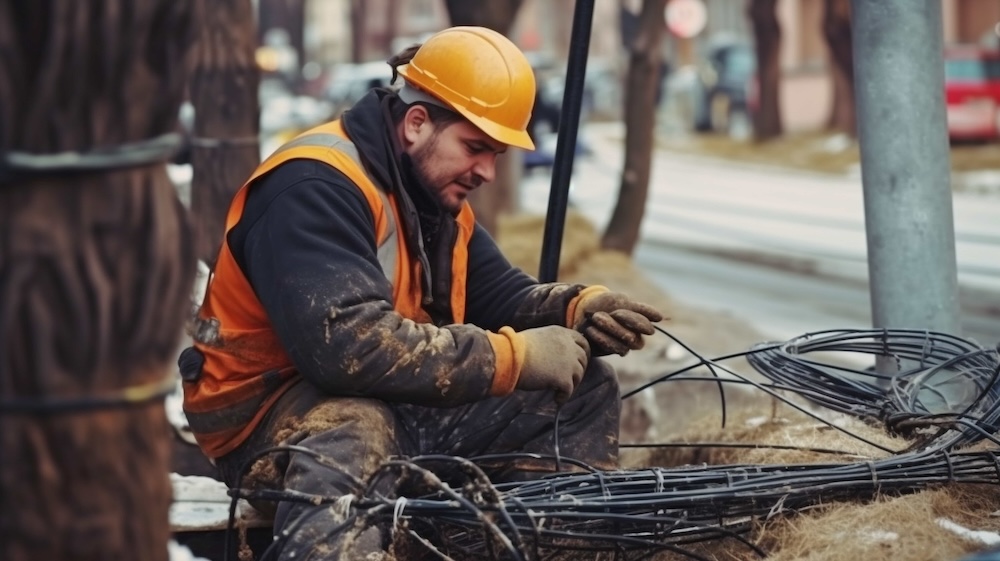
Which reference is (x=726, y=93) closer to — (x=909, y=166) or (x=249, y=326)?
(x=909, y=166)

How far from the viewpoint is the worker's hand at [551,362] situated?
4.09 metres

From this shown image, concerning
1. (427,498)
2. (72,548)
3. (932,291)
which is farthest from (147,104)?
(932,291)

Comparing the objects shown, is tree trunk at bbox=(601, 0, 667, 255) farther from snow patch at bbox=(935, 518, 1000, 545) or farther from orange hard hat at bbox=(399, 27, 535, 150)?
snow patch at bbox=(935, 518, 1000, 545)

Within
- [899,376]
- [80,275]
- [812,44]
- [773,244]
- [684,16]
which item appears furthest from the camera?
[812,44]

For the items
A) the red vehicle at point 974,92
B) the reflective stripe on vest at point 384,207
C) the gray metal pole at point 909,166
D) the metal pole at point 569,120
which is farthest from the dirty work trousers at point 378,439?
the red vehicle at point 974,92

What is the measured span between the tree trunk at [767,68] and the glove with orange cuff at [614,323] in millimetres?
24605

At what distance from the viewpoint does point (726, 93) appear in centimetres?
3941

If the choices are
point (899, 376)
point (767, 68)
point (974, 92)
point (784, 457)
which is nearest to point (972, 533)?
point (784, 457)

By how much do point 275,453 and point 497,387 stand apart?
62 centimetres

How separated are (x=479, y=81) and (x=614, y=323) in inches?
31.5

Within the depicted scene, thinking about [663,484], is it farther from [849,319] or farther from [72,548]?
[849,319]

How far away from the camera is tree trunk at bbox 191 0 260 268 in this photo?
305 inches

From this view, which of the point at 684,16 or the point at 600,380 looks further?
the point at 684,16

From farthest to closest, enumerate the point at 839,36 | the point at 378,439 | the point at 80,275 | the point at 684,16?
the point at 684,16
the point at 839,36
the point at 378,439
the point at 80,275
